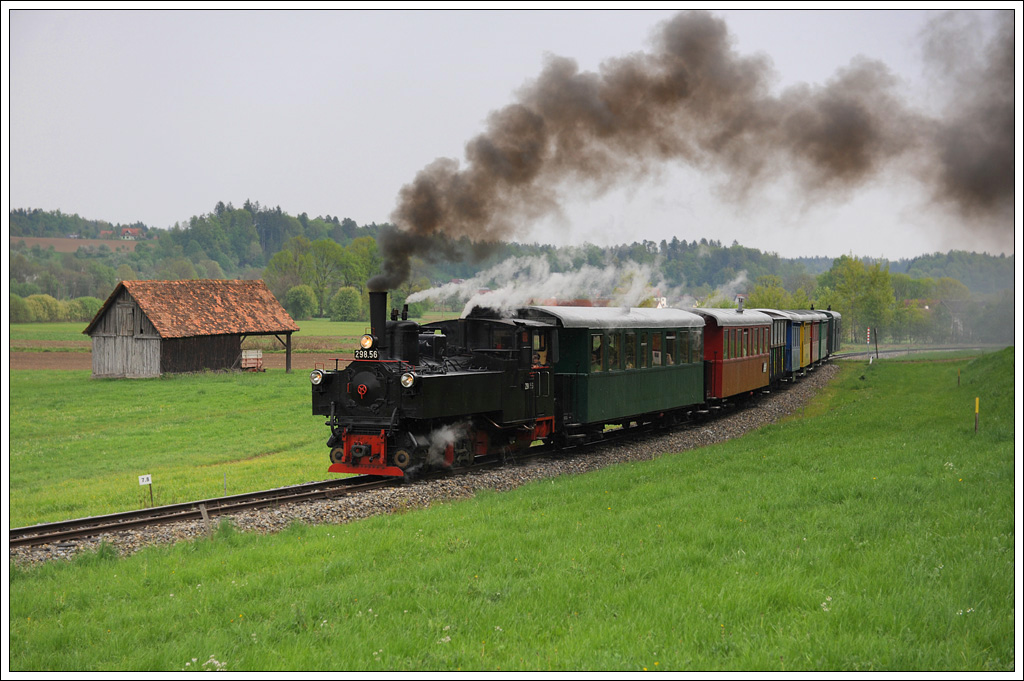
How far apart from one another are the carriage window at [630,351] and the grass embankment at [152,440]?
22.5 feet

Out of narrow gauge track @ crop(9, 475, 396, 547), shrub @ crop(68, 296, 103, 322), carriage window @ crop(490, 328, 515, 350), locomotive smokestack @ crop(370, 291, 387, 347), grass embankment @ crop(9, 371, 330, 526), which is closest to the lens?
narrow gauge track @ crop(9, 475, 396, 547)

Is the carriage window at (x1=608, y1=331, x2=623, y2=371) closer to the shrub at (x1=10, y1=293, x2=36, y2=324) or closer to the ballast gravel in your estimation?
the ballast gravel

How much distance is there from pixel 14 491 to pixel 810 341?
34279mm

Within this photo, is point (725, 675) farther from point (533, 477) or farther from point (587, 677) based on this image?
point (533, 477)

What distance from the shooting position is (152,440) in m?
22.2

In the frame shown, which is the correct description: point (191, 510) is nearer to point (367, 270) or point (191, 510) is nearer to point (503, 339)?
point (503, 339)

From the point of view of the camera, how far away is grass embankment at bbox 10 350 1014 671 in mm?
6129

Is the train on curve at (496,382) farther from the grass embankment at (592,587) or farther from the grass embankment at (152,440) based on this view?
the grass embankment at (152,440)

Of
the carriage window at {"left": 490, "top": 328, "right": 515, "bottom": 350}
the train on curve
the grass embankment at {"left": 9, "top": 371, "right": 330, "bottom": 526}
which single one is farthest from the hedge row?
the carriage window at {"left": 490, "top": 328, "right": 515, "bottom": 350}

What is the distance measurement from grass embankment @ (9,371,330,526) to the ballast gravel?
3.22 meters

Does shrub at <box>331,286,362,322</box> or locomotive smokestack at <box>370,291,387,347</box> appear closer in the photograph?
locomotive smokestack at <box>370,291,387,347</box>

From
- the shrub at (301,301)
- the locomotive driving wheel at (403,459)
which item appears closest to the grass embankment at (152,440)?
the locomotive driving wheel at (403,459)

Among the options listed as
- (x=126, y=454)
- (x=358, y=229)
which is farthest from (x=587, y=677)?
(x=358, y=229)

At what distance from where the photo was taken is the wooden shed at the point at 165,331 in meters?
36.1
